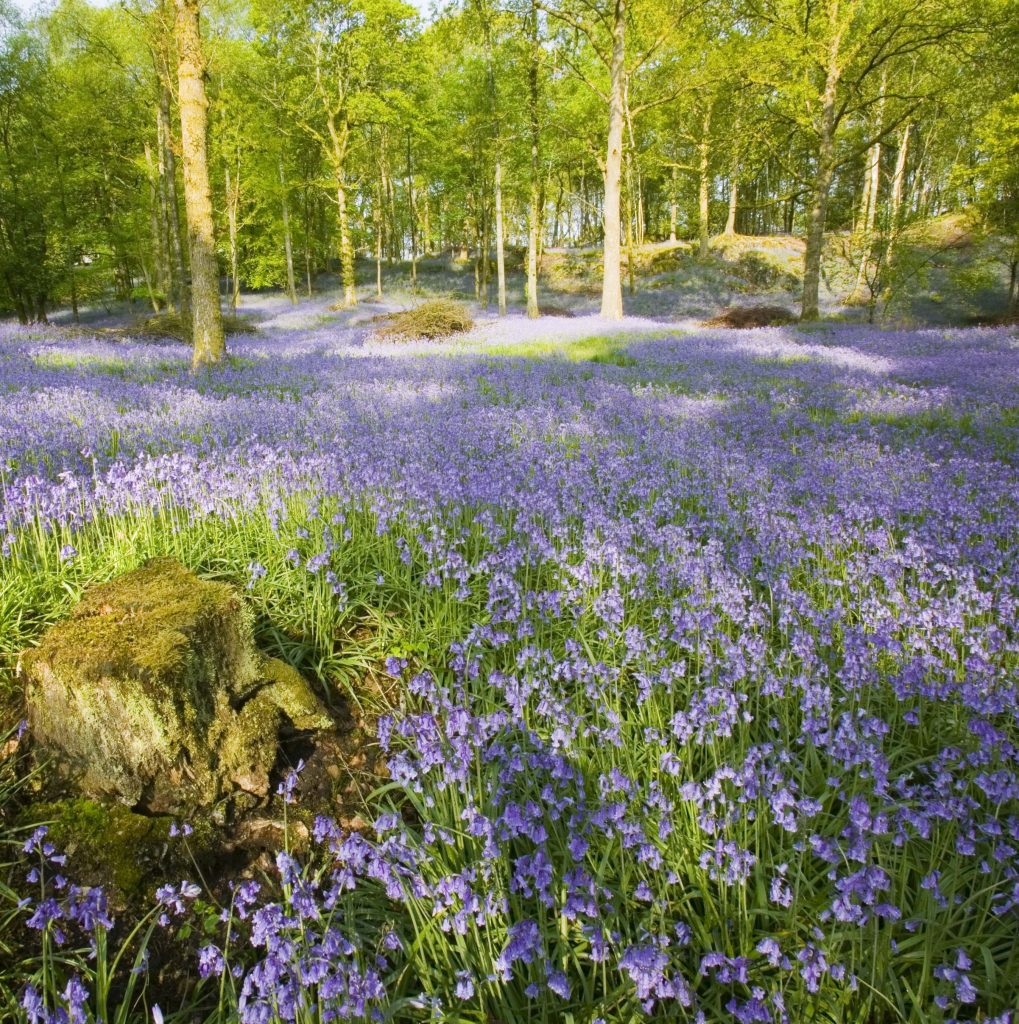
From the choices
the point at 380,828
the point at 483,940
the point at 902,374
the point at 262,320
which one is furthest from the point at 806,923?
the point at 262,320

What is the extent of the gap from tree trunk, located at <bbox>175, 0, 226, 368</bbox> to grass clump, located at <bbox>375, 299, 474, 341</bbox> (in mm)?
8303

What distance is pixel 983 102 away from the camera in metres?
37.7

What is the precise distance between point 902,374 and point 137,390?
43.0 feet

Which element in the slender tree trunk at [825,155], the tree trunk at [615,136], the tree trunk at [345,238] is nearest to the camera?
the tree trunk at [615,136]

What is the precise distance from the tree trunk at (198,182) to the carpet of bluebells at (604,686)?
265 cm

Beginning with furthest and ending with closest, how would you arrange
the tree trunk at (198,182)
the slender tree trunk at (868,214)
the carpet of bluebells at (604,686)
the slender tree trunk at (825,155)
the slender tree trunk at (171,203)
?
1. the slender tree trunk at (868,214)
2. the slender tree trunk at (825,155)
3. the slender tree trunk at (171,203)
4. the tree trunk at (198,182)
5. the carpet of bluebells at (604,686)

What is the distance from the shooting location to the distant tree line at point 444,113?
19.9m

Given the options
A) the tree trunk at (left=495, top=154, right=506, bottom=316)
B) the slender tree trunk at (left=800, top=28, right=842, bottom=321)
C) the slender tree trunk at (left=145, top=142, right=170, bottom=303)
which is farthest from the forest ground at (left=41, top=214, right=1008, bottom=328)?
the slender tree trunk at (left=145, top=142, right=170, bottom=303)

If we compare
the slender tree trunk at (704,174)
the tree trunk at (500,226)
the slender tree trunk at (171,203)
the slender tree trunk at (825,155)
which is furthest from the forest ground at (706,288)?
the slender tree trunk at (171,203)

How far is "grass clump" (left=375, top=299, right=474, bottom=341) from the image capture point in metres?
20.2

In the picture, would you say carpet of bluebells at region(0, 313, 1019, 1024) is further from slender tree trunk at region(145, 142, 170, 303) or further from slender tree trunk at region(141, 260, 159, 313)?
slender tree trunk at region(141, 260, 159, 313)

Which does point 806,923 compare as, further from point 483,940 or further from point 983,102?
point 983,102

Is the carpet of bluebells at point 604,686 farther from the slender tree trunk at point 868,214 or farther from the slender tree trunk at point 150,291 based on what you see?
the slender tree trunk at point 150,291

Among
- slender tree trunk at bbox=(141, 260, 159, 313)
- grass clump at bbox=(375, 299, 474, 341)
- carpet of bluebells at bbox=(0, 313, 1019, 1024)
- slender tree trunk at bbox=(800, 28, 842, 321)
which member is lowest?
carpet of bluebells at bbox=(0, 313, 1019, 1024)
